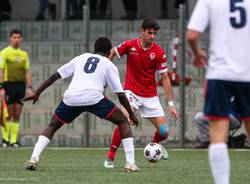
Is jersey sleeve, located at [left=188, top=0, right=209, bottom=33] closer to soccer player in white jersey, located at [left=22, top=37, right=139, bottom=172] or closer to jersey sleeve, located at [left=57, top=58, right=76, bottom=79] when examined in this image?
soccer player in white jersey, located at [left=22, top=37, right=139, bottom=172]

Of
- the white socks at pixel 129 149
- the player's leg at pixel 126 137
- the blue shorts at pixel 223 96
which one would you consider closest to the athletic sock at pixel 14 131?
the player's leg at pixel 126 137

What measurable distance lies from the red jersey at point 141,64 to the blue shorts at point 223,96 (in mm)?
5916

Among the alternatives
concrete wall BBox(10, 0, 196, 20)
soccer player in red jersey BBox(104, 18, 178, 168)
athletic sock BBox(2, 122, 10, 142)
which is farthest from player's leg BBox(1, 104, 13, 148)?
concrete wall BBox(10, 0, 196, 20)

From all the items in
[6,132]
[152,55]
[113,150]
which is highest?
[152,55]

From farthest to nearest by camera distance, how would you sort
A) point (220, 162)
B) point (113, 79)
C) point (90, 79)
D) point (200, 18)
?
point (90, 79) → point (113, 79) → point (200, 18) → point (220, 162)

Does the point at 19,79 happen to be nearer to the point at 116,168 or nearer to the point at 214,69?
the point at 116,168

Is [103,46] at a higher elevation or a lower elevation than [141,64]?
higher

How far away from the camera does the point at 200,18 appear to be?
8.39m

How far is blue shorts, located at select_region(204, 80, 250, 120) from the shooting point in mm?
8430

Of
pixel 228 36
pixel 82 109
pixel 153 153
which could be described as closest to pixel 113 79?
pixel 82 109

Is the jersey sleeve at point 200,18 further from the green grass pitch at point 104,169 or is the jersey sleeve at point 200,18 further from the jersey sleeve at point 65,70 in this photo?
the jersey sleeve at point 65,70

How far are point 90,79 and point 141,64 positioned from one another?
2009 mm

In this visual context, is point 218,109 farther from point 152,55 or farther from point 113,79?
point 152,55

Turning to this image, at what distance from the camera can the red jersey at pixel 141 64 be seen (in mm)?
14469
